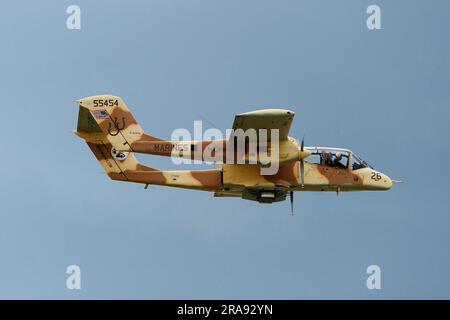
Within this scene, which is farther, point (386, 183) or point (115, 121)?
point (386, 183)

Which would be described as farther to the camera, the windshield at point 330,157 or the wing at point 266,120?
the windshield at point 330,157

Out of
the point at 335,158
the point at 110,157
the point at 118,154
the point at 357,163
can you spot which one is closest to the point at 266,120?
the point at 335,158

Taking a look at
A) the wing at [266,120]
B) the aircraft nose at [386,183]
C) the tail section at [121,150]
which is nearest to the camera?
the wing at [266,120]

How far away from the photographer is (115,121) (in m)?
48.3

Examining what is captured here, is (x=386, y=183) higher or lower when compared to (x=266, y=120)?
lower

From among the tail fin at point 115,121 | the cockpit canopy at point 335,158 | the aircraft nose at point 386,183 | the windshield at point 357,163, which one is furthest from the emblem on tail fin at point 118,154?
the aircraft nose at point 386,183

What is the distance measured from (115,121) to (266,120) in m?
8.85

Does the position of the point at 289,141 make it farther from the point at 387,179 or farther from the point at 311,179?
the point at 387,179

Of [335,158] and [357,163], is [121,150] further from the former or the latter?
[357,163]

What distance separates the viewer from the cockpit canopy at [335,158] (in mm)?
47822

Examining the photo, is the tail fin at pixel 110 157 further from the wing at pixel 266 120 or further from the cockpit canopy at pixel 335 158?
the cockpit canopy at pixel 335 158

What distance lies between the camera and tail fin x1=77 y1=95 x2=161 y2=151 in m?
47.8

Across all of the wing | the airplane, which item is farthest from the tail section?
the wing

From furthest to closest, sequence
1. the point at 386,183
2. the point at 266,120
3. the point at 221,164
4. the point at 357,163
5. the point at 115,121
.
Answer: the point at 386,183 → the point at 357,163 → the point at 115,121 → the point at 221,164 → the point at 266,120
